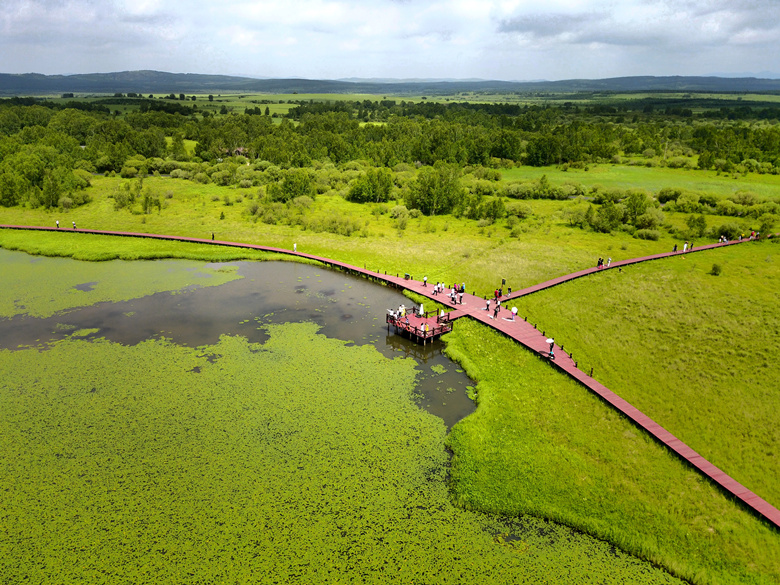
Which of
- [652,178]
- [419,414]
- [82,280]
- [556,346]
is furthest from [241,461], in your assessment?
[652,178]

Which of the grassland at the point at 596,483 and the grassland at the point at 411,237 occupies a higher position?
the grassland at the point at 411,237

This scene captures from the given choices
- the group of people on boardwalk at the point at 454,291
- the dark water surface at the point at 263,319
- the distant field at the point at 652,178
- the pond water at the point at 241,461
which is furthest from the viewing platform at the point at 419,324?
the distant field at the point at 652,178

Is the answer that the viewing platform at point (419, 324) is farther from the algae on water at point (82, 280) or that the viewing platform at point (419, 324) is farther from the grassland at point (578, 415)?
the algae on water at point (82, 280)

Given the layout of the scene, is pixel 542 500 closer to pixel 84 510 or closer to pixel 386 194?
pixel 84 510

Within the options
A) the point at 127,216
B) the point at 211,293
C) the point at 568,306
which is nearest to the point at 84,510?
the point at 211,293

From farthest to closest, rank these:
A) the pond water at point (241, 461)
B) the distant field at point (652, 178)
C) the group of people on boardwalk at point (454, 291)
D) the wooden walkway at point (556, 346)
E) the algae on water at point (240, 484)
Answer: the distant field at point (652, 178)
the group of people on boardwalk at point (454, 291)
the wooden walkway at point (556, 346)
the pond water at point (241, 461)
the algae on water at point (240, 484)

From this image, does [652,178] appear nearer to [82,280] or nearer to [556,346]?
[556,346]

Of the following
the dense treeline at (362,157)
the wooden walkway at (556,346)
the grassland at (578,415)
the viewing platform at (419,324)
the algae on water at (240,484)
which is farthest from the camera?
the dense treeline at (362,157)

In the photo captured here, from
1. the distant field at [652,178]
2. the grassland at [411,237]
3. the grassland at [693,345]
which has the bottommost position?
the grassland at [693,345]
